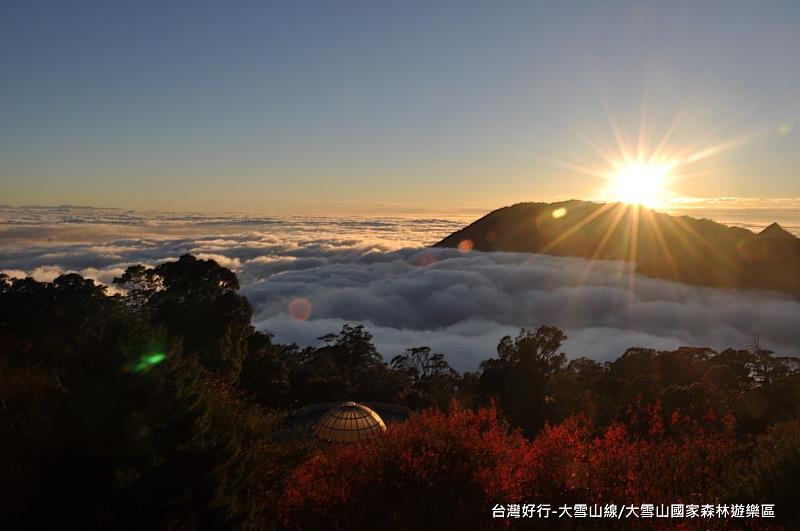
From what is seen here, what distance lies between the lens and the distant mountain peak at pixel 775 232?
191 meters

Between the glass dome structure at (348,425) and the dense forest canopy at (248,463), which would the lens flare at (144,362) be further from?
the glass dome structure at (348,425)

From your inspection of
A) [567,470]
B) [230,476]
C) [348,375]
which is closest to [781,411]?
[567,470]

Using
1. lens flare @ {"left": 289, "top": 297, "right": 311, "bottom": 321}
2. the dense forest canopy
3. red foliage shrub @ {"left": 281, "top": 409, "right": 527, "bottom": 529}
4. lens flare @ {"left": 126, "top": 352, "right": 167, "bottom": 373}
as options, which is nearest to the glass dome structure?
the dense forest canopy

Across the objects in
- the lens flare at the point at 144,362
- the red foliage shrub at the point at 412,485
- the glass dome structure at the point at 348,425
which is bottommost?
the glass dome structure at the point at 348,425

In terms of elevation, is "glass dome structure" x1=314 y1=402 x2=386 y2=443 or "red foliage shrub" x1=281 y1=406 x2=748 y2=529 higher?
"red foliage shrub" x1=281 y1=406 x2=748 y2=529

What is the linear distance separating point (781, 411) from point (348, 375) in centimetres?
4259

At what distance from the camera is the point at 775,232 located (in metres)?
194

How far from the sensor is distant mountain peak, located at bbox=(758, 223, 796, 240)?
19062 cm

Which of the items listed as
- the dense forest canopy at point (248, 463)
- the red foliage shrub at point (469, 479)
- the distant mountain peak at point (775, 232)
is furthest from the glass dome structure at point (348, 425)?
the distant mountain peak at point (775, 232)

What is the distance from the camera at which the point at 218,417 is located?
14.6 m

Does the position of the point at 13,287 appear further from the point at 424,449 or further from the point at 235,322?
the point at 424,449

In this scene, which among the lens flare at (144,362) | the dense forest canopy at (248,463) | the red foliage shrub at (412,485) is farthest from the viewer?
the red foliage shrub at (412,485)

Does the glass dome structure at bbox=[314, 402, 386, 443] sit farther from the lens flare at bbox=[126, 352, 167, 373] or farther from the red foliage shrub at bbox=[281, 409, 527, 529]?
the lens flare at bbox=[126, 352, 167, 373]

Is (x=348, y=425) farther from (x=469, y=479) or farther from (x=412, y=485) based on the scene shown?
(x=469, y=479)
